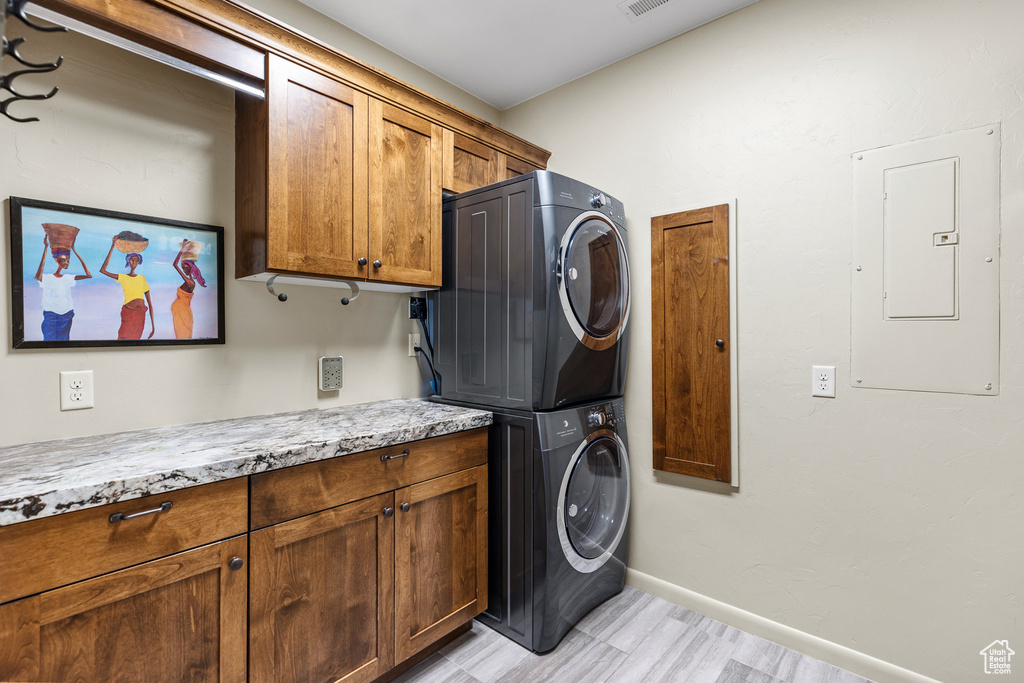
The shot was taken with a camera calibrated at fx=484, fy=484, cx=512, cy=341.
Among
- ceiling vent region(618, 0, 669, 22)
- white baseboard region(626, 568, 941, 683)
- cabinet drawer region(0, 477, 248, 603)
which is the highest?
ceiling vent region(618, 0, 669, 22)

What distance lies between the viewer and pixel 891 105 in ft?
5.81

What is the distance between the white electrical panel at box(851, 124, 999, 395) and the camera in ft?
5.26

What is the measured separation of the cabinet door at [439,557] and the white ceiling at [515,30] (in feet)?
6.48

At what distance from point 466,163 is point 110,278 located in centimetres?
149

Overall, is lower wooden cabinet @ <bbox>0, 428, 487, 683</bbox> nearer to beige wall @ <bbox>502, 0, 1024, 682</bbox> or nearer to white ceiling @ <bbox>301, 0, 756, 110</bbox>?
beige wall @ <bbox>502, 0, 1024, 682</bbox>

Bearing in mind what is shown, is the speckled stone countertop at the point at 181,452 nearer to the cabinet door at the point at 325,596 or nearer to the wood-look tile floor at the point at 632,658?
the cabinet door at the point at 325,596

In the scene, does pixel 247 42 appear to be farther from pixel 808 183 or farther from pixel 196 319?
pixel 808 183

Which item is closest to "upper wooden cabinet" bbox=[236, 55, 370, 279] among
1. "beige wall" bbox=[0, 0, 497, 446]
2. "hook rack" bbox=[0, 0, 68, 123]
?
"beige wall" bbox=[0, 0, 497, 446]

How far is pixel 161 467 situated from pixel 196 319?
2.46ft

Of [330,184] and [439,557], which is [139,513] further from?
[330,184]

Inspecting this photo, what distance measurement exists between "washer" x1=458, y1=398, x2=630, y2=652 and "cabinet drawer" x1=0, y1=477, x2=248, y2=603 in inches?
39.6

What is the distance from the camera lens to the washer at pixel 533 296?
76.2 inches

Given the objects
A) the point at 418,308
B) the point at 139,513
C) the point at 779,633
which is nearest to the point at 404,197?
the point at 418,308

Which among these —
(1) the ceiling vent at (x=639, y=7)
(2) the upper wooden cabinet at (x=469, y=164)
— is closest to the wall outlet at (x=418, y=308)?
(2) the upper wooden cabinet at (x=469, y=164)
